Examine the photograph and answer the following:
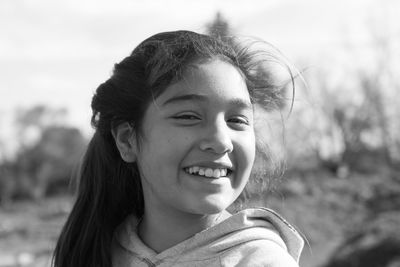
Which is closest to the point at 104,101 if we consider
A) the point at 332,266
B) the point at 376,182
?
the point at 332,266

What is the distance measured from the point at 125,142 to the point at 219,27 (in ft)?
1.61

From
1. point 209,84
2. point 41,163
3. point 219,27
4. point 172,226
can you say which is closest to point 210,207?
point 172,226

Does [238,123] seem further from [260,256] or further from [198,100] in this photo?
[260,256]

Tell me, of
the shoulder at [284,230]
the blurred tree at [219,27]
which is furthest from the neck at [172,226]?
the blurred tree at [219,27]

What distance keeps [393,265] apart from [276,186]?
6.30 metres

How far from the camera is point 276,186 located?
2.39 m

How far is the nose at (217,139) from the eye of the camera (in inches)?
69.1

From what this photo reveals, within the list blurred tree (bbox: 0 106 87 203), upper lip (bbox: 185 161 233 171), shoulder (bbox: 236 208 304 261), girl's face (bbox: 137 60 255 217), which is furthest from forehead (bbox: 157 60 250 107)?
blurred tree (bbox: 0 106 87 203)

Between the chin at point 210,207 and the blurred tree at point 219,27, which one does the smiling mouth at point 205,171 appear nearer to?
the chin at point 210,207

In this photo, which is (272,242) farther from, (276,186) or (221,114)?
(276,186)

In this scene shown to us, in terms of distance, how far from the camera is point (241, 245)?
1.78m

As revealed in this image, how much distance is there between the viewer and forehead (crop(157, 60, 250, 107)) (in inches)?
71.1

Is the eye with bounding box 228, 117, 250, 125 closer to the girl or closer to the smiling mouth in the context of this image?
the girl

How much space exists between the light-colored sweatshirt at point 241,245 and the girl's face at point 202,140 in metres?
0.08
